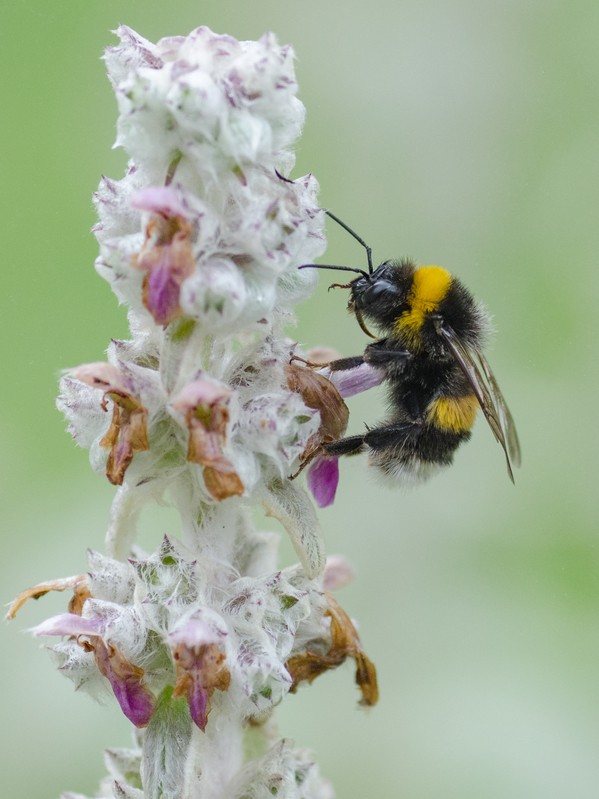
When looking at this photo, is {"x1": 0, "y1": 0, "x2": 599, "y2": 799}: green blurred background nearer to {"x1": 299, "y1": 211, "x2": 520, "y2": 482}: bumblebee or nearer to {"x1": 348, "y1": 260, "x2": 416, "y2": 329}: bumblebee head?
{"x1": 299, "y1": 211, "x2": 520, "y2": 482}: bumblebee

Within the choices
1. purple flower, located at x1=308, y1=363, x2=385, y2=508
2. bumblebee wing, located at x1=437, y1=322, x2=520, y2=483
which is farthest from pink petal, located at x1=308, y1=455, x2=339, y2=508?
bumblebee wing, located at x1=437, y1=322, x2=520, y2=483

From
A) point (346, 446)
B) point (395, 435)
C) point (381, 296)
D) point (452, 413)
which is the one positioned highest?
point (381, 296)

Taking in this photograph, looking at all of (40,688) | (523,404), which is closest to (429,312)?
(40,688)

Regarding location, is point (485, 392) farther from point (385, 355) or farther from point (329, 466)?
point (329, 466)

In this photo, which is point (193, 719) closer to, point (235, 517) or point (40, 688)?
point (235, 517)

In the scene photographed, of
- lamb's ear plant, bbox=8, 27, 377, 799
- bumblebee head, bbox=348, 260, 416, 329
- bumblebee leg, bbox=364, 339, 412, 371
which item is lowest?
lamb's ear plant, bbox=8, 27, 377, 799

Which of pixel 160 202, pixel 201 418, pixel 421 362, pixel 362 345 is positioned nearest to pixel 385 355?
pixel 421 362

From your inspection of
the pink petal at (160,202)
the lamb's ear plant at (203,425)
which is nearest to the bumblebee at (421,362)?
the lamb's ear plant at (203,425)
